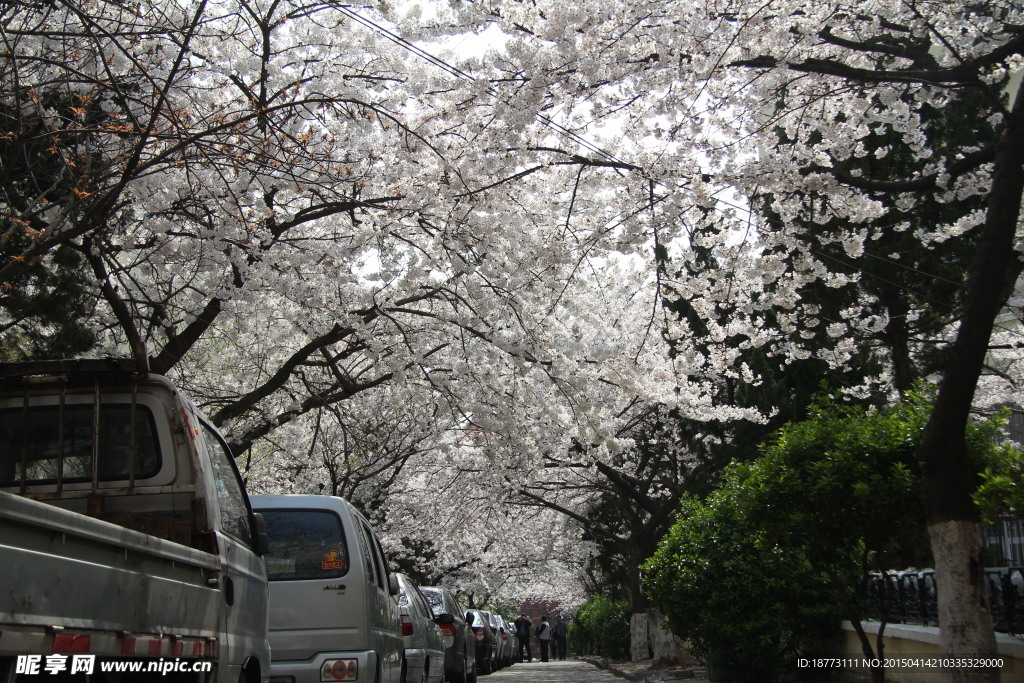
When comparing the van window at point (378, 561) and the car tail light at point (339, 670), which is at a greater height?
the van window at point (378, 561)

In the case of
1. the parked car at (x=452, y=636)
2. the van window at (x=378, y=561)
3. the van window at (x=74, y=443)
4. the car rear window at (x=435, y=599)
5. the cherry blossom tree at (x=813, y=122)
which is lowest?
the parked car at (x=452, y=636)

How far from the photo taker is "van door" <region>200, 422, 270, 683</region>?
5.04 meters

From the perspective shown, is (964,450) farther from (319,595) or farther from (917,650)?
(319,595)

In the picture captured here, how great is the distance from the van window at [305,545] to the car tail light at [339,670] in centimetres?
65

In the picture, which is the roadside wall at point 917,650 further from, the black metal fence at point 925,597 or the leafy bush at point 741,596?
the leafy bush at point 741,596

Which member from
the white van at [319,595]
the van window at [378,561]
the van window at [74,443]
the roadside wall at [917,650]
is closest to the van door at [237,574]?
the van window at [74,443]

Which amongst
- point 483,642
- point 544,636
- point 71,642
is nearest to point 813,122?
point 71,642

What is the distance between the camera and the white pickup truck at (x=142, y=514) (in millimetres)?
3588

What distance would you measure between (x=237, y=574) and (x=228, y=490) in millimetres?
577

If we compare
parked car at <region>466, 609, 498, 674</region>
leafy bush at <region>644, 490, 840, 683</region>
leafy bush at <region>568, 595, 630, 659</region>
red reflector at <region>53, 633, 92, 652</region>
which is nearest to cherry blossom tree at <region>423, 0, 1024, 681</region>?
leafy bush at <region>644, 490, 840, 683</region>

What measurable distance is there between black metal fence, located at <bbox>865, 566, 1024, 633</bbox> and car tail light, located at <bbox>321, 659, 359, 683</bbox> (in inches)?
178

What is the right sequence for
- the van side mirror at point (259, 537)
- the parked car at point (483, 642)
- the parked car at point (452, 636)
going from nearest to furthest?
the van side mirror at point (259, 537)
the parked car at point (452, 636)
the parked car at point (483, 642)

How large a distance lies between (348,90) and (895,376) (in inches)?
344

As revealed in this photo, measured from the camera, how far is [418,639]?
35.5ft
